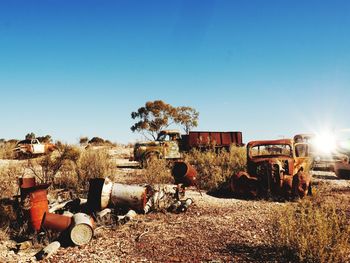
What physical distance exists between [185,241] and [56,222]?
88.8 inches

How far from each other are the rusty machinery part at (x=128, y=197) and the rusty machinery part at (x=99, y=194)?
0.44 ft

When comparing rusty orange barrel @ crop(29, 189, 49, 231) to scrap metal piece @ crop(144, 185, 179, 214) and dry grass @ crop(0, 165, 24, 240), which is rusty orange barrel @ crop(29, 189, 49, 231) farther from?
scrap metal piece @ crop(144, 185, 179, 214)

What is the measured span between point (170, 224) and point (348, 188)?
22.8 feet

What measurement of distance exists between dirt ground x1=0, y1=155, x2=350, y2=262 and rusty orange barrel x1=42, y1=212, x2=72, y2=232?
0.43 m

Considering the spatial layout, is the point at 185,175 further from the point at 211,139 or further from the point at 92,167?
the point at 211,139

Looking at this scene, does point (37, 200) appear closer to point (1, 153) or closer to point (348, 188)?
point (348, 188)

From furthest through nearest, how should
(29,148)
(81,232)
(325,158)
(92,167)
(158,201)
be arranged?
(29,148), (325,158), (92,167), (158,201), (81,232)

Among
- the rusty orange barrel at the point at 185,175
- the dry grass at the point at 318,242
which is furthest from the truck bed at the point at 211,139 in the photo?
the dry grass at the point at 318,242

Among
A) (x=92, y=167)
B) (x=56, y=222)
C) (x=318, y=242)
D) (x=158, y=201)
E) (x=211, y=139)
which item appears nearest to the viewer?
(x=318, y=242)

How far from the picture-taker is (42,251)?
4.93 metres

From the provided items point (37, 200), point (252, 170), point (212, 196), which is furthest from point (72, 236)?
point (252, 170)

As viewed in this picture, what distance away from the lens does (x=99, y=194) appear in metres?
7.05

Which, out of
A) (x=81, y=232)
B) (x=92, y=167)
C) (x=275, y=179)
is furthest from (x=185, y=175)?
(x=81, y=232)

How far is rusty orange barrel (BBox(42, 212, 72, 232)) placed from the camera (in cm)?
556
